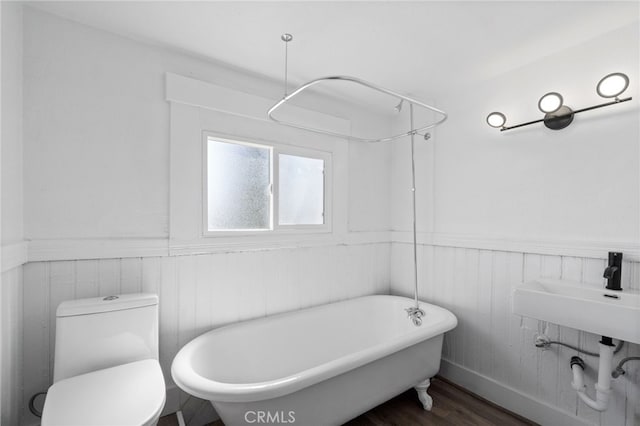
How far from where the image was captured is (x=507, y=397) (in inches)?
77.4

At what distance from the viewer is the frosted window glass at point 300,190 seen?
227 centimetres

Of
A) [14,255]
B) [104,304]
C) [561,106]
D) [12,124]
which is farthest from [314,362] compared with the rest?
[561,106]

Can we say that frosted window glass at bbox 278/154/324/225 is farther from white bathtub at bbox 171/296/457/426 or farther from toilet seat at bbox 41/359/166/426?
toilet seat at bbox 41/359/166/426

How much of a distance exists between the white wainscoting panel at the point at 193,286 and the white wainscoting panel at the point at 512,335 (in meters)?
0.74

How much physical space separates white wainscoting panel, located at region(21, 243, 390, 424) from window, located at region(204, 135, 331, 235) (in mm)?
231

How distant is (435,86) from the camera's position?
227 centimetres

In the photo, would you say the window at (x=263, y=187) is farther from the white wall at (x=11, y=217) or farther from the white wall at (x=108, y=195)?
the white wall at (x=11, y=217)

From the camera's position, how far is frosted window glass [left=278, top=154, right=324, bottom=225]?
227 cm

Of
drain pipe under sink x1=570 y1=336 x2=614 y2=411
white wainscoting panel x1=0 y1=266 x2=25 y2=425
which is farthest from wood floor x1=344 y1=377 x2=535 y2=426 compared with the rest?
white wainscoting panel x1=0 y1=266 x2=25 y2=425

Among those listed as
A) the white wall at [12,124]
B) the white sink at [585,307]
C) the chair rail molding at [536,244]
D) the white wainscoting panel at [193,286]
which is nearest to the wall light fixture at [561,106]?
the chair rail molding at [536,244]

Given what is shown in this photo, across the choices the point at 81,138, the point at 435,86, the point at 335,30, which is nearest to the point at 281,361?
the point at 81,138

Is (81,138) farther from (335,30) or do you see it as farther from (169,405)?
(169,405)

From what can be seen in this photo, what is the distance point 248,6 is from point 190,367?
1.73 m

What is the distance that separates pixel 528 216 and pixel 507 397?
1.24m
